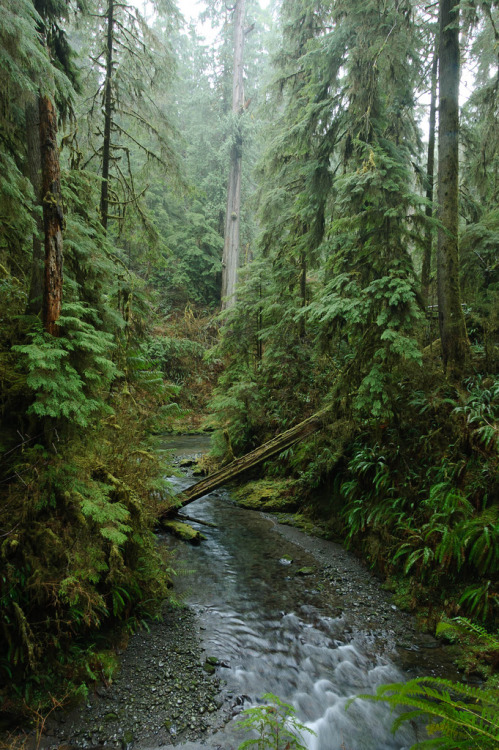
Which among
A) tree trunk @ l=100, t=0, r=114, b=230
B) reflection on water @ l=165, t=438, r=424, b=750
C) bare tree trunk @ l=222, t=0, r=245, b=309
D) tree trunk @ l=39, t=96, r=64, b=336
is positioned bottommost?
reflection on water @ l=165, t=438, r=424, b=750

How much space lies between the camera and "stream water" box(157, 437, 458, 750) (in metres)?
3.46

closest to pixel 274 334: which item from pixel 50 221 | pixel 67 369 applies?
pixel 50 221

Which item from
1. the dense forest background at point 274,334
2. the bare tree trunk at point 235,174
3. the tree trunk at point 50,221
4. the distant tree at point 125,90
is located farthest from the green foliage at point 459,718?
the bare tree trunk at point 235,174

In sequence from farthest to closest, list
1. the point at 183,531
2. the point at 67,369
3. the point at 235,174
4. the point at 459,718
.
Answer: the point at 235,174, the point at 183,531, the point at 67,369, the point at 459,718

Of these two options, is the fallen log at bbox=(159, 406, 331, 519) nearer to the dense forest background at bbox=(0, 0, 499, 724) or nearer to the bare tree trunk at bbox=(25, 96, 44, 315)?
the dense forest background at bbox=(0, 0, 499, 724)

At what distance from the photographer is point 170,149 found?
25.2 feet

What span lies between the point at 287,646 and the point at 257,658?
0.39 metres

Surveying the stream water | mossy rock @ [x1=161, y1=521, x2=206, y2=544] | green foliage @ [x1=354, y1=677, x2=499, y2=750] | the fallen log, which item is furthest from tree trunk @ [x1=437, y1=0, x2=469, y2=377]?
mossy rock @ [x1=161, y1=521, x2=206, y2=544]

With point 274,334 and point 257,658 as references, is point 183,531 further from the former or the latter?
point 274,334

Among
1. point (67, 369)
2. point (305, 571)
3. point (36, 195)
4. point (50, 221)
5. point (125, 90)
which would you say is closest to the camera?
point (67, 369)

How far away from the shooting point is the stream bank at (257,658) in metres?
3.10

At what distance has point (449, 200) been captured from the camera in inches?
248

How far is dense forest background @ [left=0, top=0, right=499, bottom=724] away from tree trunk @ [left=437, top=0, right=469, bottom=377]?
0.12ft

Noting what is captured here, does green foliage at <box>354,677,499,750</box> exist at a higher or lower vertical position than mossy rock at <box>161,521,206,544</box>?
higher
